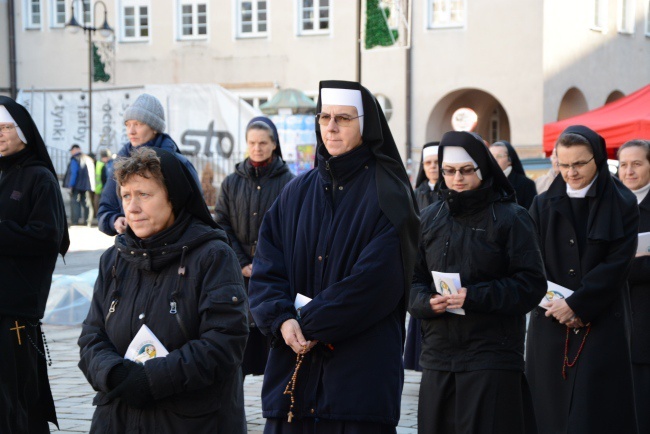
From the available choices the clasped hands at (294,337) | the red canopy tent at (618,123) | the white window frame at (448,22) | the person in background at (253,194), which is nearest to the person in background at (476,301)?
the clasped hands at (294,337)

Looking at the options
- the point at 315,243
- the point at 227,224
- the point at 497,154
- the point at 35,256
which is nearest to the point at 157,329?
the point at 315,243

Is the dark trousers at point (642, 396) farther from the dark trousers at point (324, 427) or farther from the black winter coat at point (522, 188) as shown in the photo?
the dark trousers at point (324, 427)

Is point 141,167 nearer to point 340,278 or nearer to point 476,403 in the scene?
point 340,278

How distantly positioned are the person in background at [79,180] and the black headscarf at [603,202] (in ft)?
78.5

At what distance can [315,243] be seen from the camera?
503cm

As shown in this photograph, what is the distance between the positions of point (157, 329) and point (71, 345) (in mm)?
7841

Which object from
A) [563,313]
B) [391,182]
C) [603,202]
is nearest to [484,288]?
[563,313]

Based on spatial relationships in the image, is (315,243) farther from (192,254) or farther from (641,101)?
(641,101)

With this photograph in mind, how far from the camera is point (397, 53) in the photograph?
112ft

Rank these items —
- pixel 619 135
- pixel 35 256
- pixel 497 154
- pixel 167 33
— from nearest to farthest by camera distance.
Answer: pixel 35 256, pixel 497 154, pixel 619 135, pixel 167 33

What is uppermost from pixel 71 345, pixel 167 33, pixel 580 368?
pixel 167 33

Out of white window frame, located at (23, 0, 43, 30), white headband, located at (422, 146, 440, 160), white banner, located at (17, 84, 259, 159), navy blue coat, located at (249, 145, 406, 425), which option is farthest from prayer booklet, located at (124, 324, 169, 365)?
white window frame, located at (23, 0, 43, 30)

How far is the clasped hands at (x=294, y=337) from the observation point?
4766 mm

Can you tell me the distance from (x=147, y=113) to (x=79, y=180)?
74.7ft
